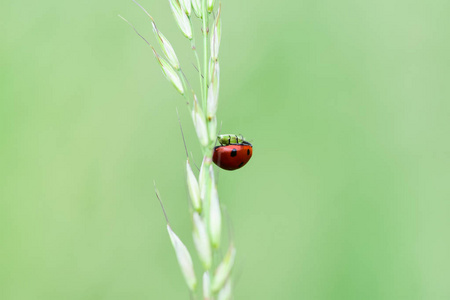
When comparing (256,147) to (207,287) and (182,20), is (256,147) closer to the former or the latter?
(182,20)

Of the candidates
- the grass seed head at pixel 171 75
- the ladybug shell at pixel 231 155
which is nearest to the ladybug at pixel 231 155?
the ladybug shell at pixel 231 155

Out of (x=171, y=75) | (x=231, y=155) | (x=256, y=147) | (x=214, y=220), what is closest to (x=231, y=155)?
(x=231, y=155)

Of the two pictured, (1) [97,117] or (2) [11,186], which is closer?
(2) [11,186]

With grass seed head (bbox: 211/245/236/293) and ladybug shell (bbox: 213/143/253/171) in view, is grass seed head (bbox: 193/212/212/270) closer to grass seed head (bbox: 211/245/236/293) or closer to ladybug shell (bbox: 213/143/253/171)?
grass seed head (bbox: 211/245/236/293)

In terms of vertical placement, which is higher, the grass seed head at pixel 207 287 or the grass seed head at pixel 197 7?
the grass seed head at pixel 197 7

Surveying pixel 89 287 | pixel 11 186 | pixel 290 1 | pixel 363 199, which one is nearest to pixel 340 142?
pixel 363 199

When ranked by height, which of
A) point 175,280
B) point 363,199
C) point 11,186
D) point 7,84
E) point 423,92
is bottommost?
point 175,280

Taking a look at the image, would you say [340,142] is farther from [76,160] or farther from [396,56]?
[76,160]

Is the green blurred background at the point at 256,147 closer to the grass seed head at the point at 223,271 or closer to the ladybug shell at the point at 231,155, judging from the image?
the ladybug shell at the point at 231,155

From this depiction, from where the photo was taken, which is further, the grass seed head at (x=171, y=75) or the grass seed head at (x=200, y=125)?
the grass seed head at (x=171, y=75)
